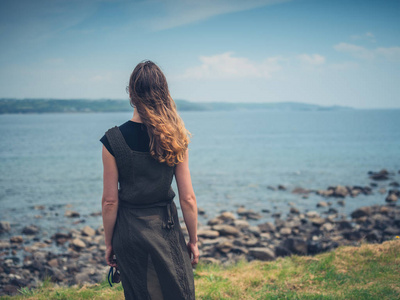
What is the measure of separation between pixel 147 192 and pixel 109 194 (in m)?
0.36

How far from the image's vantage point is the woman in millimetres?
3125

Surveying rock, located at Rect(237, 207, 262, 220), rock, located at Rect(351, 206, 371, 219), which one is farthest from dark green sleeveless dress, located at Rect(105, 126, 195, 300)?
rock, located at Rect(351, 206, 371, 219)

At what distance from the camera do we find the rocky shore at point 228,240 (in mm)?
9875

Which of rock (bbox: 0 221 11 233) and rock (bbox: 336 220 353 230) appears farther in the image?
rock (bbox: 0 221 11 233)

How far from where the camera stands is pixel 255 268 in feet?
23.6

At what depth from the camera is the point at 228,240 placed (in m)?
12.5

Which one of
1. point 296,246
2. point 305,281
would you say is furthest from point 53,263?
point 305,281

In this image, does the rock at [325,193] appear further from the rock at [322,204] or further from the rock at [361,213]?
the rock at [361,213]

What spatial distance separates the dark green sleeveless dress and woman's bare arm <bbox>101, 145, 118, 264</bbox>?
53mm

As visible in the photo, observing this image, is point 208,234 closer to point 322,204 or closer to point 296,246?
point 296,246

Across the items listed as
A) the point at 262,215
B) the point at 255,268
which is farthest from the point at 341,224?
the point at 255,268

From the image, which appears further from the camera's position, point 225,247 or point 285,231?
point 285,231

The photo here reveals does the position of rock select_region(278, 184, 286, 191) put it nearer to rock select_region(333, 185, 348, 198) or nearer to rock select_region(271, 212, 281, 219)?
rock select_region(333, 185, 348, 198)

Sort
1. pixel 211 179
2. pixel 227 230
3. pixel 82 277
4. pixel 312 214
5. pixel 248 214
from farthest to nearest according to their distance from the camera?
1. pixel 211 179
2. pixel 248 214
3. pixel 312 214
4. pixel 227 230
5. pixel 82 277
